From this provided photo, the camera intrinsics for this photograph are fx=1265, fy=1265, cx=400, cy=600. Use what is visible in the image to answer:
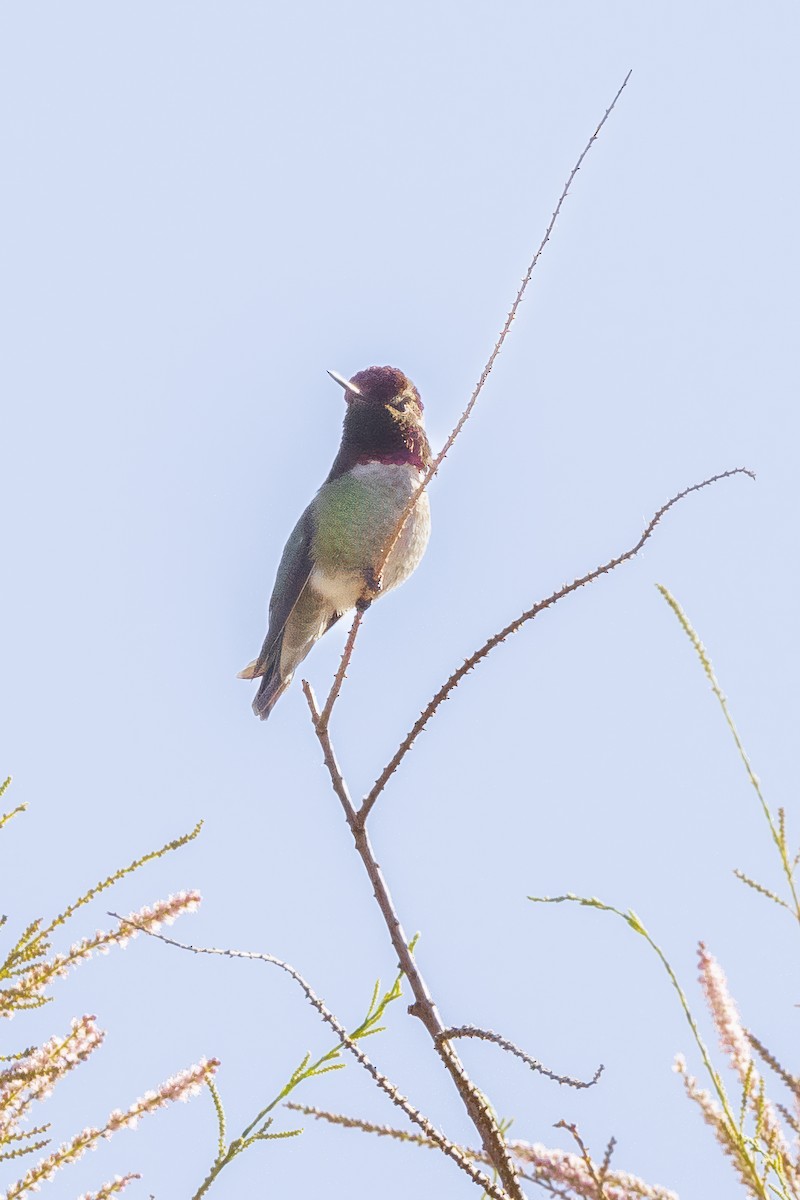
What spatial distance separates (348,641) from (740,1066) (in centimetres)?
153

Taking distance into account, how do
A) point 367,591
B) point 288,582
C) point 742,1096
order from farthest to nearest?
point 288,582, point 367,591, point 742,1096

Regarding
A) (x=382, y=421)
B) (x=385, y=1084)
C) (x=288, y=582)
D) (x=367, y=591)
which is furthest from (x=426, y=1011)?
(x=382, y=421)

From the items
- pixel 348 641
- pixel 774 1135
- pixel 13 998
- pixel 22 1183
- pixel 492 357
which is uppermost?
pixel 492 357

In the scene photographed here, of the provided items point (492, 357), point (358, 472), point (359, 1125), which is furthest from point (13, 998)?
point (358, 472)

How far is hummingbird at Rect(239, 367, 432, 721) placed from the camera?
5.33 metres

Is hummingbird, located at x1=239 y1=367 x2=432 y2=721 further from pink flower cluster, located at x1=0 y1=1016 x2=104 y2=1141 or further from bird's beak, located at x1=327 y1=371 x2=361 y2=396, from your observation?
pink flower cluster, located at x1=0 y1=1016 x2=104 y2=1141

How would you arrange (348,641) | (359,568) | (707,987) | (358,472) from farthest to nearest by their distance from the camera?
(358,472), (359,568), (348,641), (707,987)

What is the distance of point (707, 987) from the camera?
186 cm

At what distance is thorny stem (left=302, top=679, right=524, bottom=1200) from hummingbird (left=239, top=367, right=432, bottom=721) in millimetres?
2450

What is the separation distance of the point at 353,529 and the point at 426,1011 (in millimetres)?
3329

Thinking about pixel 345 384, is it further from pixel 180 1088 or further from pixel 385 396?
pixel 180 1088

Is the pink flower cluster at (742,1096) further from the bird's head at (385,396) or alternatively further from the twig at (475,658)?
the bird's head at (385,396)

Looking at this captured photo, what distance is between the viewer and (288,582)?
5699 mm

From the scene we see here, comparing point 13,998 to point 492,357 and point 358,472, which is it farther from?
point 358,472
